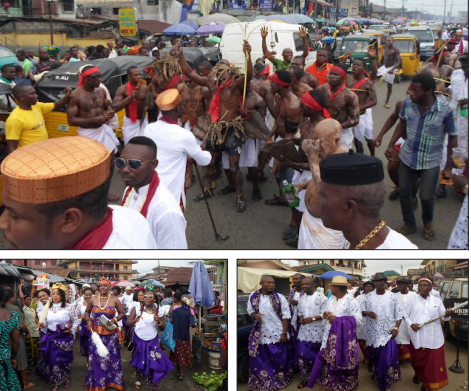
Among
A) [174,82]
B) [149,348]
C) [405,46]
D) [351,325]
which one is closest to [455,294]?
[351,325]

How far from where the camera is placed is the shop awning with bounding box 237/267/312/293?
311 cm

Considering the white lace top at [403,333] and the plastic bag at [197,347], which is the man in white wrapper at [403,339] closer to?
the white lace top at [403,333]

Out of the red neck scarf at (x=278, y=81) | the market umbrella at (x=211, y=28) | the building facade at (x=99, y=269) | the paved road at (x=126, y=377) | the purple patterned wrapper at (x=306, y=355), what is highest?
the market umbrella at (x=211, y=28)

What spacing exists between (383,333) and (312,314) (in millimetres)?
609

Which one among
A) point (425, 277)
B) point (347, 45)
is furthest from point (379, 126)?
point (347, 45)

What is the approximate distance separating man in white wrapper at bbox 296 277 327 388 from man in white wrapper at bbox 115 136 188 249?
61.6 inches

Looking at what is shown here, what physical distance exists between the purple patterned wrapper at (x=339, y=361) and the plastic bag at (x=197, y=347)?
2.91 ft

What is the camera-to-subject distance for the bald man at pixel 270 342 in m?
3.72

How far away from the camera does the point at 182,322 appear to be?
4340 millimetres

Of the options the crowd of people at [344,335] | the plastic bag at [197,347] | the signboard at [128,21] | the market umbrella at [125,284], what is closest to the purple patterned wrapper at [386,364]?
the crowd of people at [344,335]

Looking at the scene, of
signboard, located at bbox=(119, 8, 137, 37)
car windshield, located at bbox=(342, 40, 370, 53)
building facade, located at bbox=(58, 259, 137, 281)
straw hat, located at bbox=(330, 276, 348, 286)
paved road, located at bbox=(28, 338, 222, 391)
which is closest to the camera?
building facade, located at bbox=(58, 259, 137, 281)

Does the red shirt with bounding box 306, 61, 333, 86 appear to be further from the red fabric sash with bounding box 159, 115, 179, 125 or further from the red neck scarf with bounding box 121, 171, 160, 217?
the red neck scarf with bounding box 121, 171, 160, 217

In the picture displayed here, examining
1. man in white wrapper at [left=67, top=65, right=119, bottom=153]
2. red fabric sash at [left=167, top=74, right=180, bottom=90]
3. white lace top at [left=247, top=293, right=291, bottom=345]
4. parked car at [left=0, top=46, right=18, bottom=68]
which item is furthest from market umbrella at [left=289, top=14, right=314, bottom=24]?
white lace top at [left=247, top=293, right=291, bottom=345]

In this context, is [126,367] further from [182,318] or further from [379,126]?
[379,126]
